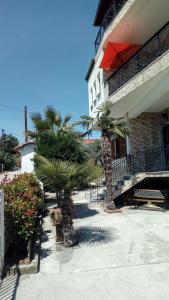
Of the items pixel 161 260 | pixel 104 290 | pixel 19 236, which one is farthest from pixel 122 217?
pixel 104 290

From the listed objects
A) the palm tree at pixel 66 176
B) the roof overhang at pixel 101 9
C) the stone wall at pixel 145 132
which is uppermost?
the roof overhang at pixel 101 9

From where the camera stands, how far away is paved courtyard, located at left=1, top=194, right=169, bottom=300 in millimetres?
4387

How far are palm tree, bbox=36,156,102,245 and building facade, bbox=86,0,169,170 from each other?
214 inches

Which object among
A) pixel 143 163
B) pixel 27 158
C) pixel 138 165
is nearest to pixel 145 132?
pixel 143 163

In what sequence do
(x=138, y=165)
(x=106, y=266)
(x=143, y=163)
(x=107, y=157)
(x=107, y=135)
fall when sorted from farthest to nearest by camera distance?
1. (x=143, y=163)
2. (x=138, y=165)
3. (x=107, y=135)
4. (x=107, y=157)
5. (x=106, y=266)

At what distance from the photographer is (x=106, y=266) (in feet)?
18.1

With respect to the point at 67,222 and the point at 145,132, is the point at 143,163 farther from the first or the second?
the point at 67,222

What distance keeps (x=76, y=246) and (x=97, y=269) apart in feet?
5.26

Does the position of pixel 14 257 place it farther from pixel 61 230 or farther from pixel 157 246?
pixel 157 246

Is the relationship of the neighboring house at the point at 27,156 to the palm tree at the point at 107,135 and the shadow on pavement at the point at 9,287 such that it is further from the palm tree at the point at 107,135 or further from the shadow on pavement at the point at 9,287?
the shadow on pavement at the point at 9,287

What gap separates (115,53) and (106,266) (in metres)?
11.6

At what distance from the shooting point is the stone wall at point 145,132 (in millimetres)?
14641

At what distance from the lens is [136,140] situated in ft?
48.0

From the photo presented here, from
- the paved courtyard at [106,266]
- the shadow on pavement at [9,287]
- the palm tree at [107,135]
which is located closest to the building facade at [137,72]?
the palm tree at [107,135]
